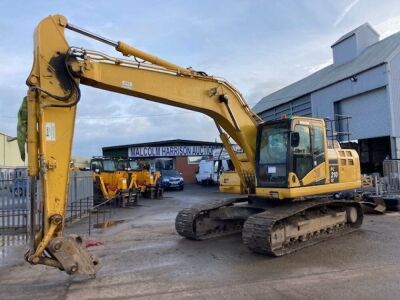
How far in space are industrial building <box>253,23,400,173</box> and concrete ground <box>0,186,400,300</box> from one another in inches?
541

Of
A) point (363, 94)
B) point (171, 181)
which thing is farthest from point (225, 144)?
point (171, 181)

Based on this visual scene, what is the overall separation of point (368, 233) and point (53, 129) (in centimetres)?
857

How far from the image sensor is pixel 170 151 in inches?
1828

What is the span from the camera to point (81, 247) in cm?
658

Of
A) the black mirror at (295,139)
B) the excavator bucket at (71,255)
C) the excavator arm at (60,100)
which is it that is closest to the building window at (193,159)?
the black mirror at (295,139)

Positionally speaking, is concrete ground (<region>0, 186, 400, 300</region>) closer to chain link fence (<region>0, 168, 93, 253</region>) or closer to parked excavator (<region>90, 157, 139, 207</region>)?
chain link fence (<region>0, 168, 93, 253</region>)

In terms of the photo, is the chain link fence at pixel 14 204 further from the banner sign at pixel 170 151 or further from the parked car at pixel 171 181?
the banner sign at pixel 170 151

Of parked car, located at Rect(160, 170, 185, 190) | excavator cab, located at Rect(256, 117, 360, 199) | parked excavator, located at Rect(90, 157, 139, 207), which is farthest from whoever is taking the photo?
parked car, located at Rect(160, 170, 185, 190)

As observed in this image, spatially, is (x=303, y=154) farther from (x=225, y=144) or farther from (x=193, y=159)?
(x=193, y=159)

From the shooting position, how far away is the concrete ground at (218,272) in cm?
648

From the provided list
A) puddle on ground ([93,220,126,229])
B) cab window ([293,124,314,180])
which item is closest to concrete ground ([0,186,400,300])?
cab window ([293,124,314,180])

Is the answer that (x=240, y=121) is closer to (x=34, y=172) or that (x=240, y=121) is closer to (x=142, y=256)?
(x=142, y=256)

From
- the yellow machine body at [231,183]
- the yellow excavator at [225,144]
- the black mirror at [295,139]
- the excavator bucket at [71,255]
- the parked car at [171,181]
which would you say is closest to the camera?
the excavator bucket at [71,255]

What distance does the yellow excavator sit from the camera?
21.2ft
